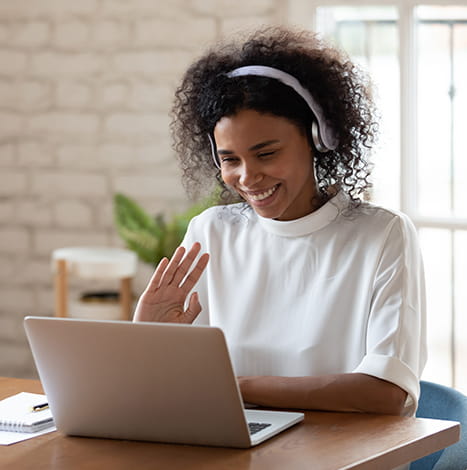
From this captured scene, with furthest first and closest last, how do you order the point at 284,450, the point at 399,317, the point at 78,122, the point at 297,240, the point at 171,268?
the point at 78,122 → the point at 297,240 → the point at 171,268 → the point at 399,317 → the point at 284,450

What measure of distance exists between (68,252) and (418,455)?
9.01ft

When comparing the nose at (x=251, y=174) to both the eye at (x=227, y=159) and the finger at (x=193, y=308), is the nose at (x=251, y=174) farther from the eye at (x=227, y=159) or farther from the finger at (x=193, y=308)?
the finger at (x=193, y=308)

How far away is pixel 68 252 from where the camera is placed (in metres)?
4.03

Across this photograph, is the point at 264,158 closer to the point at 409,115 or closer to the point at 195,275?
the point at 195,275

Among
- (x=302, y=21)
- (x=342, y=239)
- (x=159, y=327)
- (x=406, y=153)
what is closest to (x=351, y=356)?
(x=342, y=239)

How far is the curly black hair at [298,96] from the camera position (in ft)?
6.55

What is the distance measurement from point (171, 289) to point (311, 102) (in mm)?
508

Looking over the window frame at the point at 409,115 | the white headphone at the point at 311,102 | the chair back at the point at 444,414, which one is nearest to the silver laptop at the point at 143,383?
the chair back at the point at 444,414

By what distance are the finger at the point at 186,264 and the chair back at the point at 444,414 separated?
573 mm

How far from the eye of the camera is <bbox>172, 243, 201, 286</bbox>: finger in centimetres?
194

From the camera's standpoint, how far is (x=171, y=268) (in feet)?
6.43

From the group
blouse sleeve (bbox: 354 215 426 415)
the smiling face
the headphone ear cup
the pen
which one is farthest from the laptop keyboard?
the headphone ear cup

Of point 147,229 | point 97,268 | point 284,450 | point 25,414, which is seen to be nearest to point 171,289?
point 25,414

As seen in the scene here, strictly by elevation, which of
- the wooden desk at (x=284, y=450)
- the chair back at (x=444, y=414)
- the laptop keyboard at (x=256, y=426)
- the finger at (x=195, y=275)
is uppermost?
the finger at (x=195, y=275)
